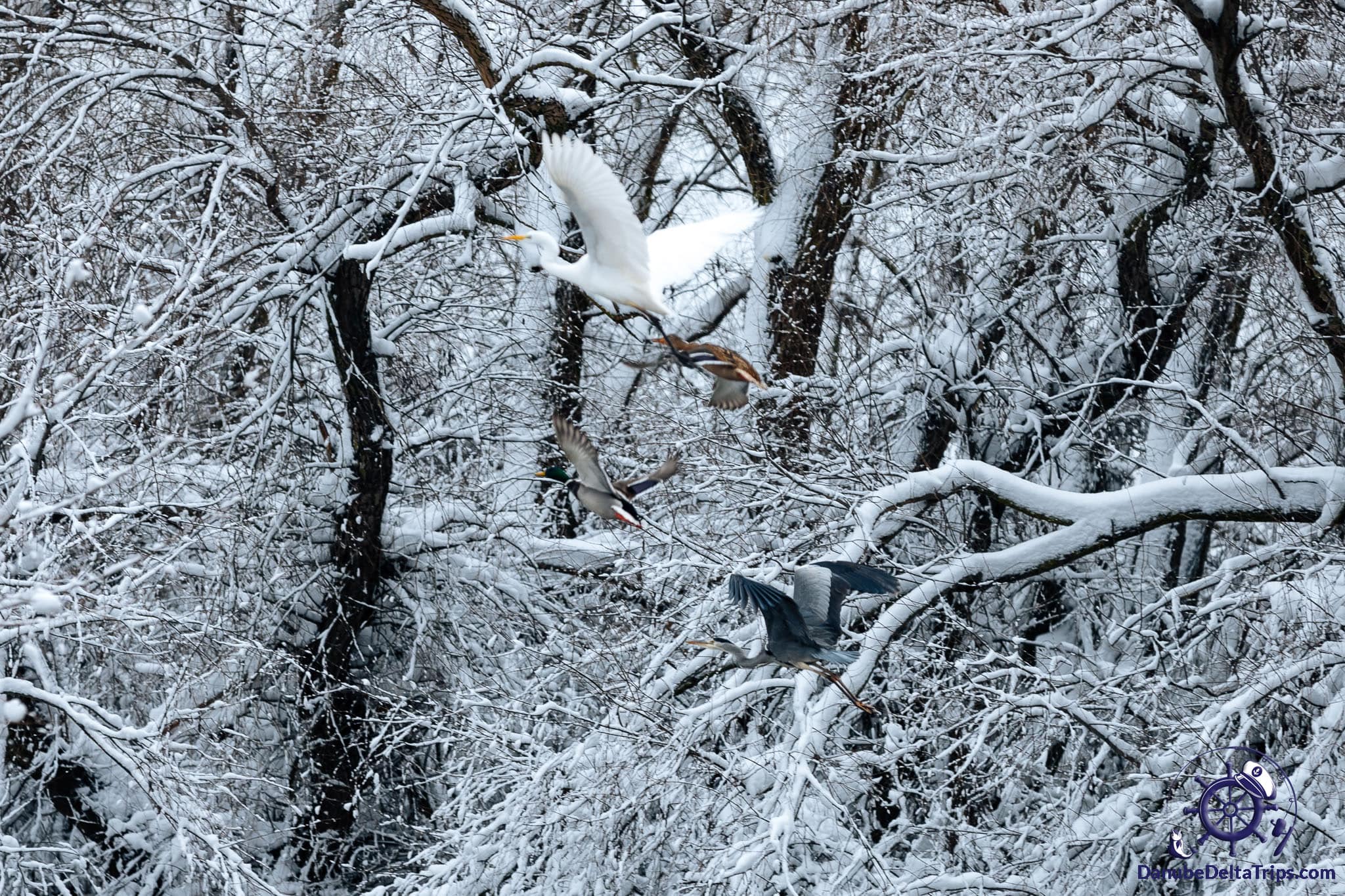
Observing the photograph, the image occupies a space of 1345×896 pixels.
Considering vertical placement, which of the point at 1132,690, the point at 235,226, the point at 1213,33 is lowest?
the point at 1132,690

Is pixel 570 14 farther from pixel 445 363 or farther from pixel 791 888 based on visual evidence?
pixel 791 888

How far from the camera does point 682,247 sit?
220 inches

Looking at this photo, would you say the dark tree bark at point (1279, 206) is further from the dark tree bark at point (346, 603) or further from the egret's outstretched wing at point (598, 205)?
the dark tree bark at point (346, 603)

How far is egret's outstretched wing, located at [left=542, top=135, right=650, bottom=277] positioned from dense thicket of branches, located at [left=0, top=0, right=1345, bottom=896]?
5.04ft

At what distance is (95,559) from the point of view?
690 centimetres

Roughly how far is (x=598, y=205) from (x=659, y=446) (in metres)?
2.70

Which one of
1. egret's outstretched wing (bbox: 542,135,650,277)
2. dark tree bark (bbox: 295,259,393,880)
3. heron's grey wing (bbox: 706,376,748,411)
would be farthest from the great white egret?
dark tree bark (bbox: 295,259,393,880)

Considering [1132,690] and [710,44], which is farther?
[710,44]

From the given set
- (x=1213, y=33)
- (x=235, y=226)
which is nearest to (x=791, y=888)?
(x=1213, y=33)

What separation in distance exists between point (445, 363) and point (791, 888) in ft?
16.9

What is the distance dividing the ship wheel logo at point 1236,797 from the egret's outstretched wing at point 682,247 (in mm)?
2474

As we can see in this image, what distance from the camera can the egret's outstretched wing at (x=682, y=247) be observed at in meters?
5.32

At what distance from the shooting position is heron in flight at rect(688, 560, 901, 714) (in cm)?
489

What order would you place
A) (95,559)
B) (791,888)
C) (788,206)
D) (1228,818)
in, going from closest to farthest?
(791,888) → (1228,818) → (95,559) → (788,206)
